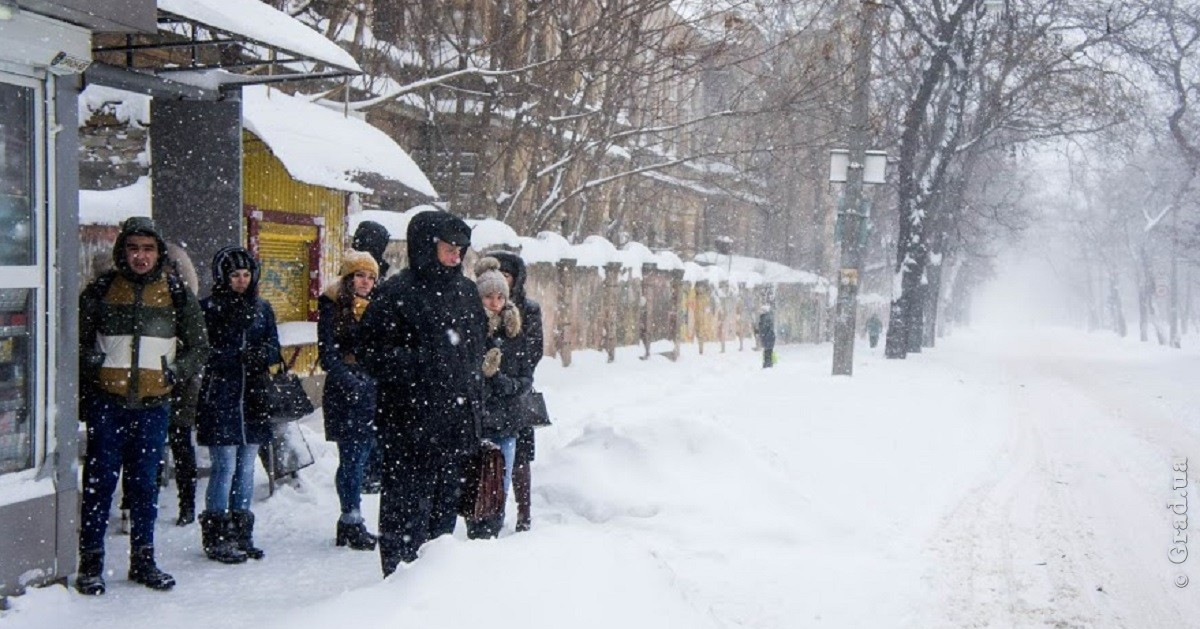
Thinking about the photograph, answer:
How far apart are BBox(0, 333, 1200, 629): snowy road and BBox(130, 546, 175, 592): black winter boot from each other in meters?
0.08

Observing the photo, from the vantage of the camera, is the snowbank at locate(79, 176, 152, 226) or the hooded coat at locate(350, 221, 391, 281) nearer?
the hooded coat at locate(350, 221, 391, 281)

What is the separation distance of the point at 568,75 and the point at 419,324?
10.1m

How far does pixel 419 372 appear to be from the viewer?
465cm

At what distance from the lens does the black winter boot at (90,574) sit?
4.96 m

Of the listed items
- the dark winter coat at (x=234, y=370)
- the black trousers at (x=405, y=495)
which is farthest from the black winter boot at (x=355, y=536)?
the black trousers at (x=405, y=495)

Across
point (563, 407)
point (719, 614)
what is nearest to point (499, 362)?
point (719, 614)

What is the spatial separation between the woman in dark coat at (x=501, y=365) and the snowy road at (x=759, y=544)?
3.12 feet

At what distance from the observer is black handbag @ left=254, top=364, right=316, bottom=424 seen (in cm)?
576

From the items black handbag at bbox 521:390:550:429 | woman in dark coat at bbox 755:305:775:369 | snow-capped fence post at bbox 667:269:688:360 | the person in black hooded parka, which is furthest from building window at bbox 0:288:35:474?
snow-capped fence post at bbox 667:269:688:360

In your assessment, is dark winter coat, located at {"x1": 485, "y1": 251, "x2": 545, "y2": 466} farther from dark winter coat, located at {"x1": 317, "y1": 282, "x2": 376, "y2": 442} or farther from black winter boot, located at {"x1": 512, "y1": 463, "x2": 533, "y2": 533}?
dark winter coat, located at {"x1": 317, "y1": 282, "x2": 376, "y2": 442}

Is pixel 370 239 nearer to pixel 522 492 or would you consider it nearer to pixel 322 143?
pixel 522 492

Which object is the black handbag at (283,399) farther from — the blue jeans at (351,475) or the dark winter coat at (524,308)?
the dark winter coat at (524,308)

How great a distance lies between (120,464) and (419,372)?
5.60ft

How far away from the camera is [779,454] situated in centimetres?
861
